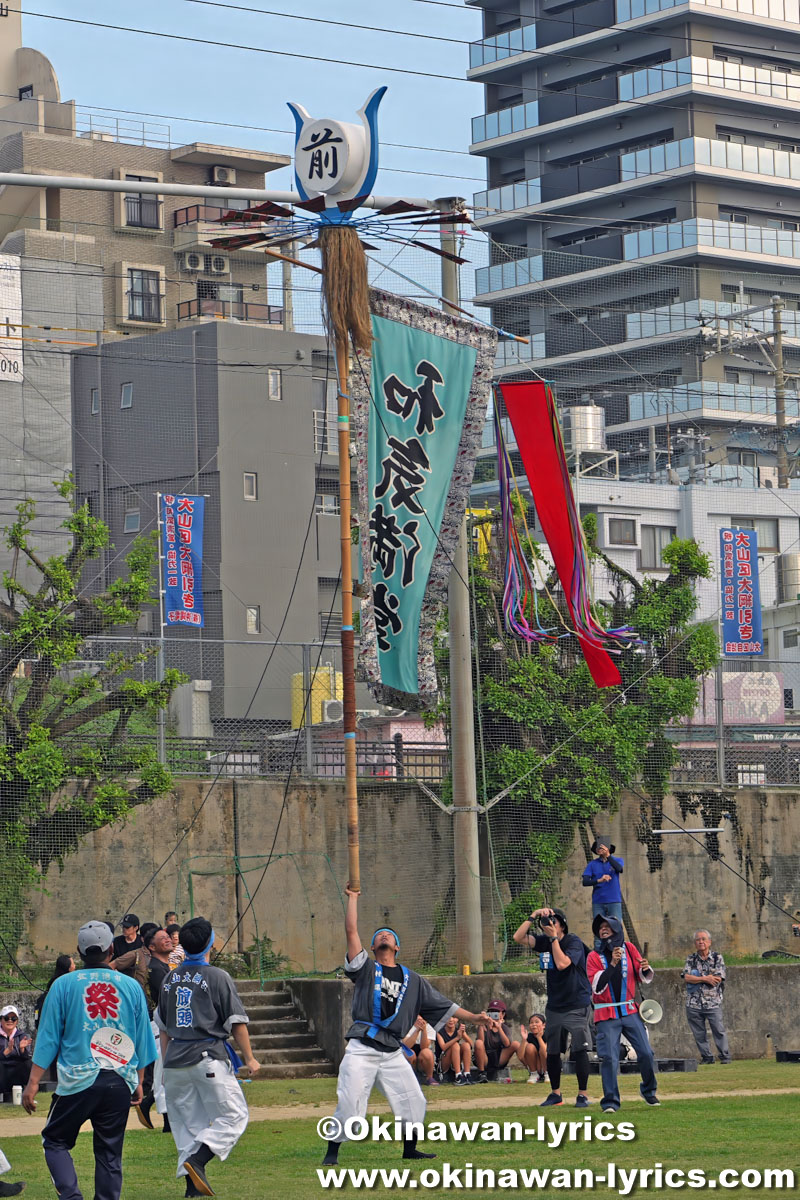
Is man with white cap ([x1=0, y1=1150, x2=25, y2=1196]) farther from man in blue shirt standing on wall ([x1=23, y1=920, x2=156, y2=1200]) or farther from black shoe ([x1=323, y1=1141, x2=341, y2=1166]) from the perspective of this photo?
black shoe ([x1=323, y1=1141, x2=341, y2=1166])

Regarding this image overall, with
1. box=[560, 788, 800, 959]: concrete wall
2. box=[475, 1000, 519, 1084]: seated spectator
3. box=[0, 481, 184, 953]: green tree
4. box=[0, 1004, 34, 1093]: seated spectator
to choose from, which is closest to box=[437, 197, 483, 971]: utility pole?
box=[475, 1000, 519, 1084]: seated spectator

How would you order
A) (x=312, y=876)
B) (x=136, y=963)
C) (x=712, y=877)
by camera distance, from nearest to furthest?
(x=136, y=963) < (x=312, y=876) < (x=712, y=877)

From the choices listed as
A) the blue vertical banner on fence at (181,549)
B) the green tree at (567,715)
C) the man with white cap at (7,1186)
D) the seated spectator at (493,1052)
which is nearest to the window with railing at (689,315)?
the blue vertical banner on fence at (181,549)

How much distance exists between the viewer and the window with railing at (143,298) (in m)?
57.0

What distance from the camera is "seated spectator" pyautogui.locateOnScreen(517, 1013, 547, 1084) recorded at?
1835 centimetres

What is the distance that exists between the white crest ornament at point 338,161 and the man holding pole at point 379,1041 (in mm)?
6622

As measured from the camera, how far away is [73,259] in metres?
53.5

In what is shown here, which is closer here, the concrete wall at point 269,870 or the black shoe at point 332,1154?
the black shoe at point 332,1154

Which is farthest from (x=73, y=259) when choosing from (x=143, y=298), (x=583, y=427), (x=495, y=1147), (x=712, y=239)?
(x=495, y=1147)

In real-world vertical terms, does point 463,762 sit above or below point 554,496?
below

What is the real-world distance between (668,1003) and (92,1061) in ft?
44.9

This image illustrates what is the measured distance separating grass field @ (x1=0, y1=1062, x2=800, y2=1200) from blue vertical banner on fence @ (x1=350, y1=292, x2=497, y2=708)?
13.0 feet

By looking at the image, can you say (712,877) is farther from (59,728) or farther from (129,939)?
(129,939)

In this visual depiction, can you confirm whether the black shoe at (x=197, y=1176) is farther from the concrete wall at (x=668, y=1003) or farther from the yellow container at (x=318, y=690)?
the yellow container at (x=318, y=690)
